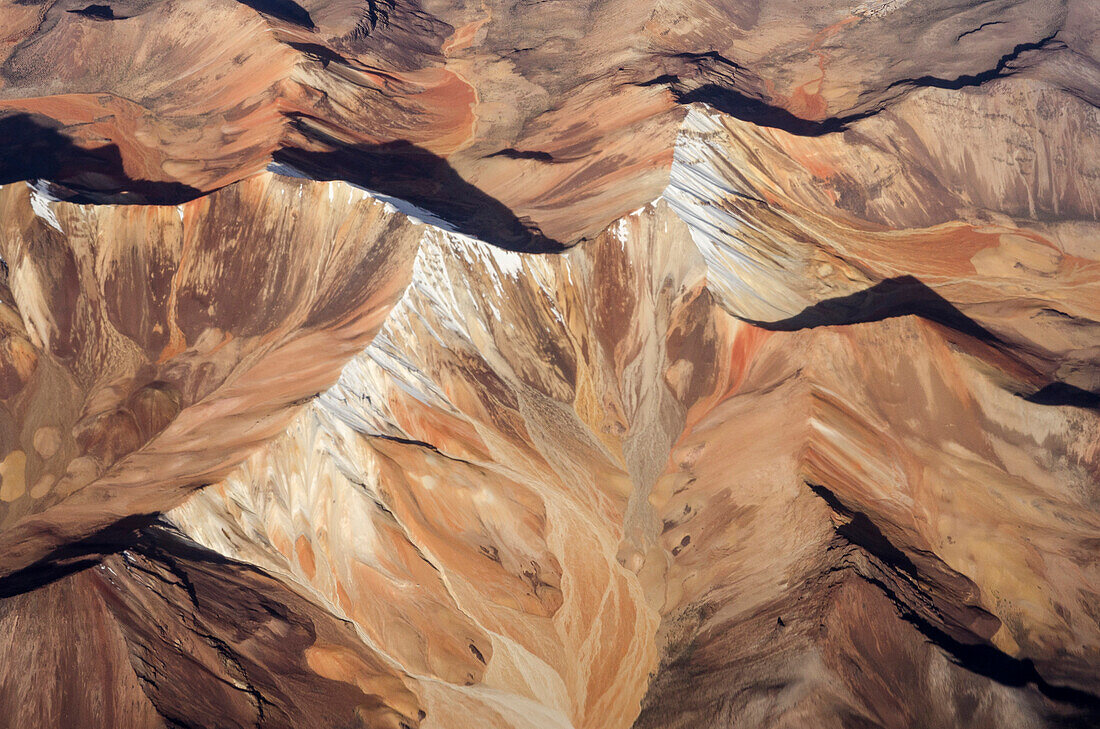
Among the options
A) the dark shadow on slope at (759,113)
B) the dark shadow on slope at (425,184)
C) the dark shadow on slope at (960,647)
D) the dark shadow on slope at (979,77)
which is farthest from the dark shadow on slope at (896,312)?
the dark shadow on slope at (979,77)

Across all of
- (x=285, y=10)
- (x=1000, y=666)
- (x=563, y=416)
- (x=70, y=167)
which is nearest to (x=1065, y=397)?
(x=1000, y=666)

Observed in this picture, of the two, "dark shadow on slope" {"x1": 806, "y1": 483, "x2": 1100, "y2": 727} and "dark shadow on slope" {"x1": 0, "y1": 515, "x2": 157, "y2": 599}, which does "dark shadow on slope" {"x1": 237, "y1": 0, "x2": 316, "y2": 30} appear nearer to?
"dark shadow on slope" {"x1": 0, "y1": 515, "x2": 157, "y2": 599}

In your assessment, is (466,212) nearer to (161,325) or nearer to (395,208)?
(395,208)

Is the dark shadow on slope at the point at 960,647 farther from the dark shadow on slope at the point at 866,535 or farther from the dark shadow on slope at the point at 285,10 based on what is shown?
the dark shadow on slope at the point at 285,10

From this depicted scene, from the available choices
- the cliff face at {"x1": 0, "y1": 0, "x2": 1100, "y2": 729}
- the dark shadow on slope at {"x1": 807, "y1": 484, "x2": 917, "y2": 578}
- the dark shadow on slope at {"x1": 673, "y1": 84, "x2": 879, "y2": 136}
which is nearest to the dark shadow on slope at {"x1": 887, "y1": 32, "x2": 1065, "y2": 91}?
the cliff face at {"x1": 0, "y1": 0, "x2": 1100, "y2": 729}

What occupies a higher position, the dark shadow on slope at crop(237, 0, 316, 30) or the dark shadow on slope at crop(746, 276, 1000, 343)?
the dark shadow on slope at crop(237, 0, 316, 30)

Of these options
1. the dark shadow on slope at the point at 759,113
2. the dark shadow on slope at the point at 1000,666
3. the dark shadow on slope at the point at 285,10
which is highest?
the dark shadow on slope at the point at 759,113
